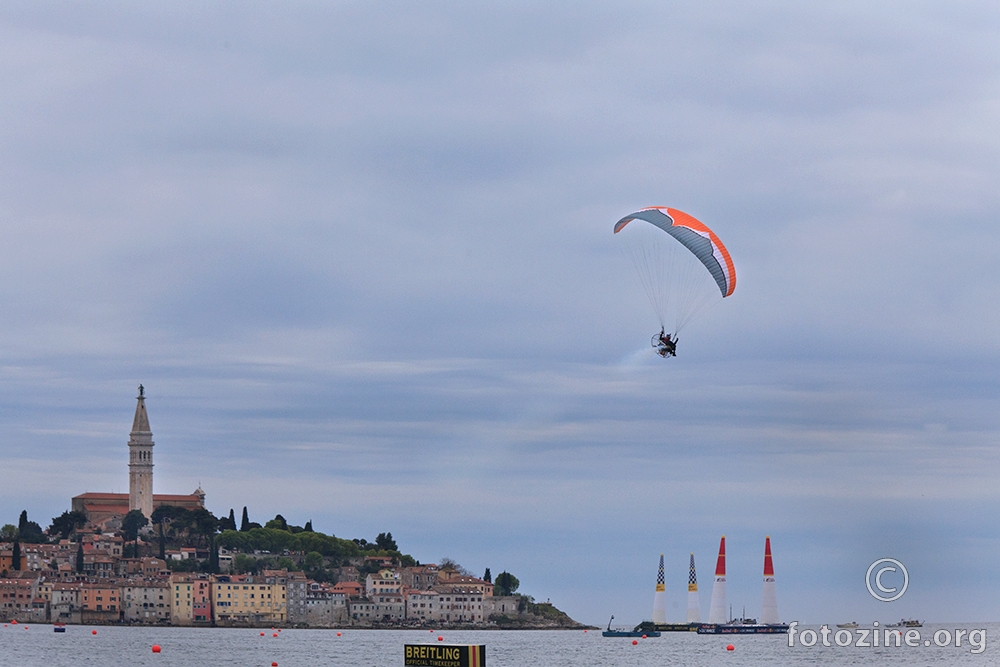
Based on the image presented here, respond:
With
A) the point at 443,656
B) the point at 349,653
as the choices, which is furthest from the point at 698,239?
Answer: the point at 349,653

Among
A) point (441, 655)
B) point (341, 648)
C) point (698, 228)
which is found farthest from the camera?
point (341, 648)

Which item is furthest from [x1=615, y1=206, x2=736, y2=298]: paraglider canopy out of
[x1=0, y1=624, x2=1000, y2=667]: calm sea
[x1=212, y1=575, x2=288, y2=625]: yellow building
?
[x1=212, y1=575, x2=288, y2=625]: yellow building

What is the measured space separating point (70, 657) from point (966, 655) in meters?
71.8

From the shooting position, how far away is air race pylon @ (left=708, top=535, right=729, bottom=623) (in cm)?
15550

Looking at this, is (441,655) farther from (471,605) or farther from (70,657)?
(471,605)

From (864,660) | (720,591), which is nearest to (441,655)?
(864,660)

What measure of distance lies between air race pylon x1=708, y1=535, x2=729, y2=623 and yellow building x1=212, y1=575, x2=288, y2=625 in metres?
54.7

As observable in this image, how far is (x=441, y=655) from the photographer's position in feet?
187

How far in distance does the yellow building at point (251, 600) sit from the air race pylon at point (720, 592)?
54.7 metres

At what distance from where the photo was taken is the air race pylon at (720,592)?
15550 cm

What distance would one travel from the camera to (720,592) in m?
162

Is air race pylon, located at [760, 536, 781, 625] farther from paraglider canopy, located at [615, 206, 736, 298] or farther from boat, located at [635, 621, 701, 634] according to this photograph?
paraglider canopy, located at [615, 206, 736, 298]

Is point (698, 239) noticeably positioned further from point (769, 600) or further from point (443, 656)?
point (769, 600)

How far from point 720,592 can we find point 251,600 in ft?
200
